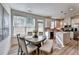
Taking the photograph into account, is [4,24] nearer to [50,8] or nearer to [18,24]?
[18,24]

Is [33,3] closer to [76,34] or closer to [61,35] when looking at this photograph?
[61,35]

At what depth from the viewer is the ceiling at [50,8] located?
1.75 meters

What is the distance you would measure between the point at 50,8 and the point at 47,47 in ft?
3.04

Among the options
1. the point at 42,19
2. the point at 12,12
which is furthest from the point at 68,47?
the point at 12,12

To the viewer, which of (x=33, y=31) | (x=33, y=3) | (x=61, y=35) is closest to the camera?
(x=33, y=3)

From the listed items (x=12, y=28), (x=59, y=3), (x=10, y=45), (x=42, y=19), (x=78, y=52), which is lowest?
(x=78, y=52)

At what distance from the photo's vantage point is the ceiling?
5.73 ft

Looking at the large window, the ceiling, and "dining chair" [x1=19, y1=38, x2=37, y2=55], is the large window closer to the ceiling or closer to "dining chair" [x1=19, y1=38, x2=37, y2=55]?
the ceiling

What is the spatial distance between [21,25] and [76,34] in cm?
134

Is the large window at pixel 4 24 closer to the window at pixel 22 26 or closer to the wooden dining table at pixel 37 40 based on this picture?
the window at pixel 22 26

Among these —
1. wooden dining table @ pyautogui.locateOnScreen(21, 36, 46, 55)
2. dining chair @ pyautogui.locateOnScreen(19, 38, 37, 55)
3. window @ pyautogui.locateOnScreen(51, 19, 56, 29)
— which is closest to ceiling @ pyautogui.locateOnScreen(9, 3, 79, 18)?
window @ pyautogui.locateOnScreen(51, 19, 56, 29)

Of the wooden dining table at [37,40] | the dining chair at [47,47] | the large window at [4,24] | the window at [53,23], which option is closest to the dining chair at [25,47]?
the wooden dining table at [37,40]

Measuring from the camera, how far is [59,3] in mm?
1743

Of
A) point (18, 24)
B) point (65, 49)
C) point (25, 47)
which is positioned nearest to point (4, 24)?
point (18, 24)
